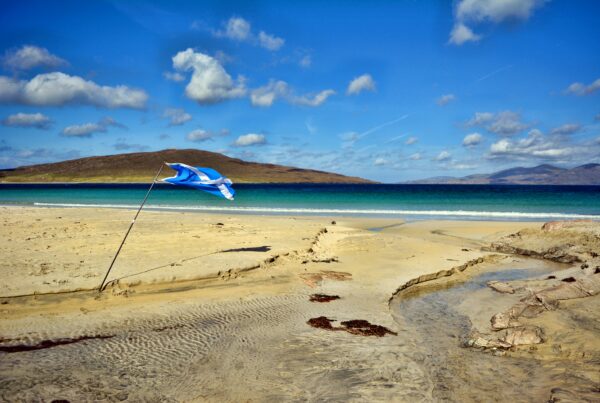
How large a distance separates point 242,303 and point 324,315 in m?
2.10

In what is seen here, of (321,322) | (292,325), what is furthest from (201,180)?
(321,322)

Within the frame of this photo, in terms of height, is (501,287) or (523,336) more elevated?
(501,287)

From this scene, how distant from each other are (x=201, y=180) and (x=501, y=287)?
9.46m

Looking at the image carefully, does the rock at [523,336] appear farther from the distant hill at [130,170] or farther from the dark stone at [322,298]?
the distant hill at [130,170]

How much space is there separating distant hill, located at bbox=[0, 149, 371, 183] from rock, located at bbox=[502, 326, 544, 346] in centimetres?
14839

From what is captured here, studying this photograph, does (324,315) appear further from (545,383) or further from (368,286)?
(545,383)

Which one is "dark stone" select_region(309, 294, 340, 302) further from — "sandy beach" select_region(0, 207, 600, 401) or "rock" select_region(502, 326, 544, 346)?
"rock" select_region(502, 326, 544, 346)

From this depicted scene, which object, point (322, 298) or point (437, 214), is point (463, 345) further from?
point (437, 214)

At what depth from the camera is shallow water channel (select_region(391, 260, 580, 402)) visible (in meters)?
5.27

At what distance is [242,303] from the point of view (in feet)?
29.5

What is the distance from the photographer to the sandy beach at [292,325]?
5.30 meters

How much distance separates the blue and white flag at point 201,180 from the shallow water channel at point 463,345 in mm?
6052

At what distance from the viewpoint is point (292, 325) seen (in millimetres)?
7691

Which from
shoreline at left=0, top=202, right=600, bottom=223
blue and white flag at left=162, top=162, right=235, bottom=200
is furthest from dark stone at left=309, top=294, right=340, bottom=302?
shoreline at left=0, top=202, right=600, bottom=223
